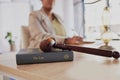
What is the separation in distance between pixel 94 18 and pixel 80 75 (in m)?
3.85

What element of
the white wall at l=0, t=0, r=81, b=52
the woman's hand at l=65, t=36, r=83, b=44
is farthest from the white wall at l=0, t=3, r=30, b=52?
the woman's hand at l=65, t=36, r=83, b=44

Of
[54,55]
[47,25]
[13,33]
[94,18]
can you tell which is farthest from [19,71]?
[13,33]

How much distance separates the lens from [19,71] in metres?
0.66

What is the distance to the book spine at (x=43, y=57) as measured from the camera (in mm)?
742

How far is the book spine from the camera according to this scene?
742 millimetres

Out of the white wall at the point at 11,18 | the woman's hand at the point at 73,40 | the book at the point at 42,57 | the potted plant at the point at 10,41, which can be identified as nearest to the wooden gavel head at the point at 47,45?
the book at the point at 42,57

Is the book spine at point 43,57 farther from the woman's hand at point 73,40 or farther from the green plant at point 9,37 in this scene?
the green plant at point 9,37

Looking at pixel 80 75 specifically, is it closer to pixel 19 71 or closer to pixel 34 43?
pixel 19 71

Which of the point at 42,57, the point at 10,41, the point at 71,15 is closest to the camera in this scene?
the point at 42,57

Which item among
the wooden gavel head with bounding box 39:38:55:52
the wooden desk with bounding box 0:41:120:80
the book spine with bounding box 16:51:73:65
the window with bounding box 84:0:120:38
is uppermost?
the window with bounding box 84:0:120:38

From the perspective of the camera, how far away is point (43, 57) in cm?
75

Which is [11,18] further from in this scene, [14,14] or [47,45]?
[47,45]

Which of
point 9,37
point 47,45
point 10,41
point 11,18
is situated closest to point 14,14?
point 11,18

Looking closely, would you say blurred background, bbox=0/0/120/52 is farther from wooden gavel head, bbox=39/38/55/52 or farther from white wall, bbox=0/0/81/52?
wooden gavel head, bbox=39/38/55/52
